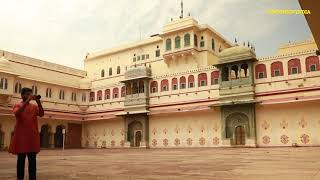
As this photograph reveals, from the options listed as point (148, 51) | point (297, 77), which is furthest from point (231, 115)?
point (148, 51)

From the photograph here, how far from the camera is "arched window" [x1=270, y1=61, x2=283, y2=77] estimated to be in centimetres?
2578

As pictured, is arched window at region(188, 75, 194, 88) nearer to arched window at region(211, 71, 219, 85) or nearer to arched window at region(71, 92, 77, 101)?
arched window at region(211, 71, 219, 85)

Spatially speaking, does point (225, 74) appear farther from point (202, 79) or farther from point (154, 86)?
point (154, 86)

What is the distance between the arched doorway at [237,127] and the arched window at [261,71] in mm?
3570

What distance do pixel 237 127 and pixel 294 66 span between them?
6847 millimetres

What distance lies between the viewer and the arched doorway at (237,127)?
26670 millimetres

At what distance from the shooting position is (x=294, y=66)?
82.5 feet

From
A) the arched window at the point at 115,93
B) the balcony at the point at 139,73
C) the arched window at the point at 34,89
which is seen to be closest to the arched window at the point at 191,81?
the balcony at the point at 139,73

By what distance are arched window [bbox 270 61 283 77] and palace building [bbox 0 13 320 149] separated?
0.26ft

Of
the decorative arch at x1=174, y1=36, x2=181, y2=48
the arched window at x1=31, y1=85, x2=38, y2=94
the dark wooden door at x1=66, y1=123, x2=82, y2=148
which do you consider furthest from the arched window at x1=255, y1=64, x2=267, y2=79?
the arched window at x1=31, y1=85, x2=38, y2=94

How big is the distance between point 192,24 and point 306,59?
500 inches

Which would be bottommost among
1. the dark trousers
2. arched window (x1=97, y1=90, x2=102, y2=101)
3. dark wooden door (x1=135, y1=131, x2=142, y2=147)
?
dark wooden door (x1=135, y1=131, x2=142, y2=147)

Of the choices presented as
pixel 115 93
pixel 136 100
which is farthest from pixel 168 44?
pixel 115 93

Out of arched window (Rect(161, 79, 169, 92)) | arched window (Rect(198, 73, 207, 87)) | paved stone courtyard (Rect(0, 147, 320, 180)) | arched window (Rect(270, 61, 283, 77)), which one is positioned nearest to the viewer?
paved stone courtyard (Rect(0, 147, 320, 180))
